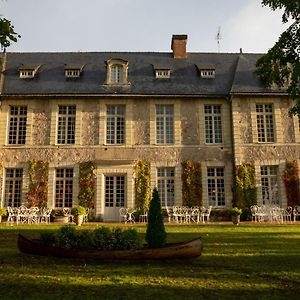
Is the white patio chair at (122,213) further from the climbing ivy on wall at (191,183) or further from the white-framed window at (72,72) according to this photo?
the white-framed window at (72,72)

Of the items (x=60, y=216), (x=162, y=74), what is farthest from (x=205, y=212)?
(x=162, y=74)

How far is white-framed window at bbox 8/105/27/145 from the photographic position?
18.7 meters

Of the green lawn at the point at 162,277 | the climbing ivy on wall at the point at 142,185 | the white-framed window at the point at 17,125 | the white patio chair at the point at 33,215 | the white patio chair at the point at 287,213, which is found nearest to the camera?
the green lawn at the point at 162,277

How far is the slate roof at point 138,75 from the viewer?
19.0 metres

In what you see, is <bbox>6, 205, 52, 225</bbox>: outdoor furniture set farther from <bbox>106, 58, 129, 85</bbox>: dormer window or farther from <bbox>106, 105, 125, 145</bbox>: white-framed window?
<bbox>106, 58, 129, 85</bbox>: dormer window

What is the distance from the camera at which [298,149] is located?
18688 millimetres

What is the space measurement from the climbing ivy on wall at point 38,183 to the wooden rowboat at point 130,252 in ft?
34.1

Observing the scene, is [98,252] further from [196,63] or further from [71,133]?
[196,63]

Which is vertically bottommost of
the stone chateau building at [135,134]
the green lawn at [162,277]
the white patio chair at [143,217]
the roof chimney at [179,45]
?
the green lawn at [162,277]

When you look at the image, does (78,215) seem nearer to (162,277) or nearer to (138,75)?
(138,75)

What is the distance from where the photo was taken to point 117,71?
64.9 ft

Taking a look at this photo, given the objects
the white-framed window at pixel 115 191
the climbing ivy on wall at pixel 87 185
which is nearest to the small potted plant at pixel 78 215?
the climbing ivy on wall at pixel 87 185

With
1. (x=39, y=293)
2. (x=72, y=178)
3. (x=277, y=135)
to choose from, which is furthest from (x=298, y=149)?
(x=39, y=293)

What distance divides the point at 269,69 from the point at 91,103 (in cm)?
1198
